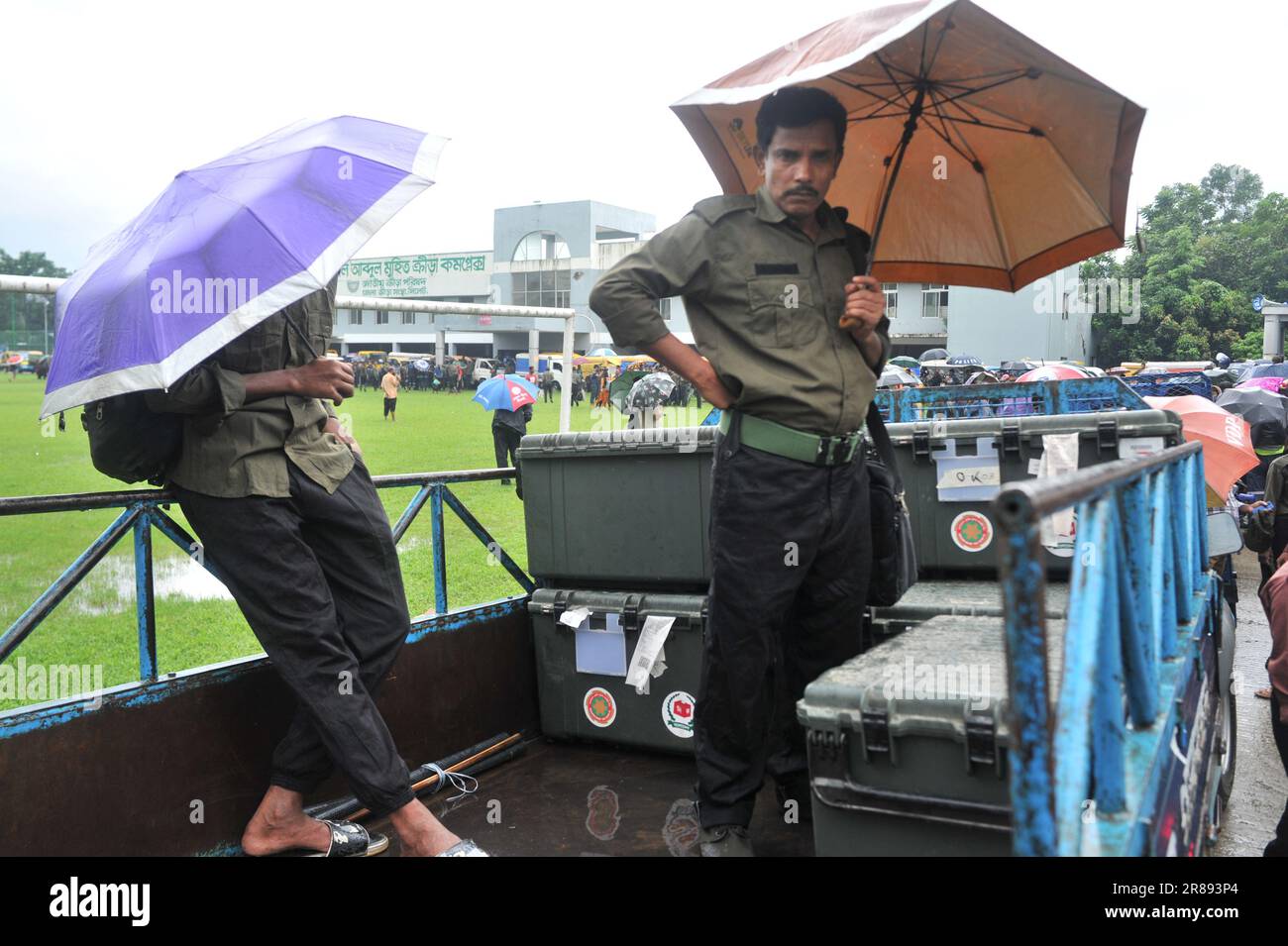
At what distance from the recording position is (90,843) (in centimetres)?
268

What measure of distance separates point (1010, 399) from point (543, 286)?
2285 inches

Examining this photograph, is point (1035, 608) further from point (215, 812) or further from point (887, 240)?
point (215, 812)

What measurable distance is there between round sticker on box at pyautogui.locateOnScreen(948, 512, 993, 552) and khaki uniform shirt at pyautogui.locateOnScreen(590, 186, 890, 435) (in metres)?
1.15

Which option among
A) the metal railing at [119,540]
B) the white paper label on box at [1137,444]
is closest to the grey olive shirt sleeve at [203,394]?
the metal railing at [119,540]

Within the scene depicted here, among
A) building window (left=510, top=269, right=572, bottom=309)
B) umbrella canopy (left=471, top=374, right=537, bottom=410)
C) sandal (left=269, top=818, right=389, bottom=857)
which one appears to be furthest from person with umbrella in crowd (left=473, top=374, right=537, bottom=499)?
building window (left=510, top=269, right=572, bottom=309)

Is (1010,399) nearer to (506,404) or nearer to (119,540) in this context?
(119,540)

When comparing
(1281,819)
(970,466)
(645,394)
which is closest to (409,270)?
(645,394)

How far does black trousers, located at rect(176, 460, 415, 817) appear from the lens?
2.68m

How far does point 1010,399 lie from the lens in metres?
4.64

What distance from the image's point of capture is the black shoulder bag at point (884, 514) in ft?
9.70

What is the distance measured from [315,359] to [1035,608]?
2.22 meters

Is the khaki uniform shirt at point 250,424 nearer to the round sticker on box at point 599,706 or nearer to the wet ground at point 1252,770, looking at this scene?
the round sticker on box at point 599,706
